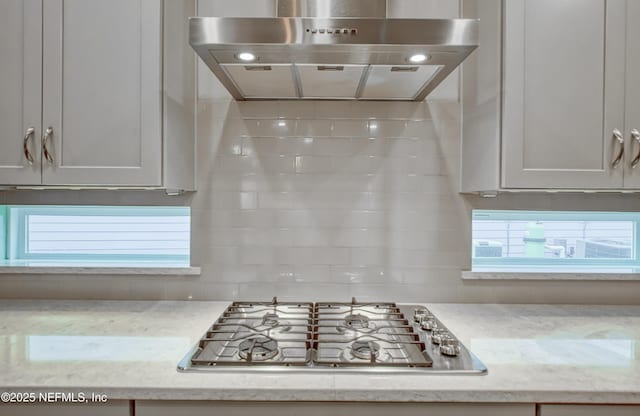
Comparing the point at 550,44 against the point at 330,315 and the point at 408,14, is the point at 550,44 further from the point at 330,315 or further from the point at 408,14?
the point at 330,315

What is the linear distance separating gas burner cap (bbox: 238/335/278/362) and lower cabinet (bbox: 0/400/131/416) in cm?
32

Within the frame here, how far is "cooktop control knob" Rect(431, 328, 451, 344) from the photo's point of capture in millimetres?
1253

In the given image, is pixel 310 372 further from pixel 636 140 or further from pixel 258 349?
pixel 636 140

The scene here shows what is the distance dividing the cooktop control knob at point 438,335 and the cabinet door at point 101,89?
107cm

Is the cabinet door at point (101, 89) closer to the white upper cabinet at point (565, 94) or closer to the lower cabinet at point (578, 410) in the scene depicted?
the white upper cabinet at point (565, 94)

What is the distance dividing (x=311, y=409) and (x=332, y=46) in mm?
969

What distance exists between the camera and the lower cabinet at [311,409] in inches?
39.6

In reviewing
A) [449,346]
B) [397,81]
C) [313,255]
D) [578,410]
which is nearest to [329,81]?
[397,81]

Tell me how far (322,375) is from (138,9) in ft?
4.45

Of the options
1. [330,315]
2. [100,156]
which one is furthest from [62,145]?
[330,315]

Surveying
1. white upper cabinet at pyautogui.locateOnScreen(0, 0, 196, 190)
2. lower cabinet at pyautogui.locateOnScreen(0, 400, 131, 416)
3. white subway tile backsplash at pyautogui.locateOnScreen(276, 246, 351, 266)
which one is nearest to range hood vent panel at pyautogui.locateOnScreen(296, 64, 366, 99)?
white upper cabinet at pyautogui.locateOnScreen(0, 0, 196, 190)

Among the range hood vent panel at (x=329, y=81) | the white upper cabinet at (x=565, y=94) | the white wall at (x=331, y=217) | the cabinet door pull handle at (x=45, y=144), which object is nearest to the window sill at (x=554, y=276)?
the white wall at (x=331, y=217)

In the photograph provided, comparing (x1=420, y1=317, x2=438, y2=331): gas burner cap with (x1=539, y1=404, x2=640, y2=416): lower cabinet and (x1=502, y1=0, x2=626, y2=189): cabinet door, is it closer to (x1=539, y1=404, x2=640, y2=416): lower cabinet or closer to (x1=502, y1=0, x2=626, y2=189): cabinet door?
(x1=539, y1=404, x2=640, y2=416): lower cabinet

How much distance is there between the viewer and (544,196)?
5.76 feet
